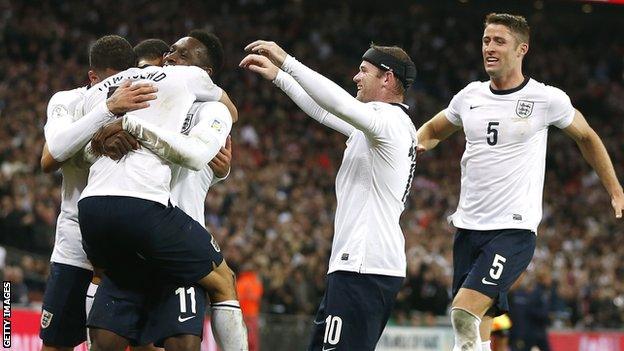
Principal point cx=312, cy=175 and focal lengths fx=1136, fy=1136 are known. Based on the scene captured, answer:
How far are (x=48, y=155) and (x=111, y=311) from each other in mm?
996

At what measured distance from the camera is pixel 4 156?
663 inches

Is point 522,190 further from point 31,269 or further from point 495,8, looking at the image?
point 495,8

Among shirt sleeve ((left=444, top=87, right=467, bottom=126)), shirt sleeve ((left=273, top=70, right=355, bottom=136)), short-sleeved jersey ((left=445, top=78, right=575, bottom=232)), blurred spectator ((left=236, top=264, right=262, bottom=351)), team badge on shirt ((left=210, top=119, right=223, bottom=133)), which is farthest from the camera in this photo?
blurred spectator ((left=236, top=264, right=262, bottom=351))

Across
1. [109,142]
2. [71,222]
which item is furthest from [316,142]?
[109,142]

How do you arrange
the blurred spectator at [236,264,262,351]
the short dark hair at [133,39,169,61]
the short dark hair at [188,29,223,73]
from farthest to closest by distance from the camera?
1. the blurred spectator at [236,264,262,351]
2. the short dark hair at [133,39,169,61]
3. the short dark hair at [188,29,223,73]

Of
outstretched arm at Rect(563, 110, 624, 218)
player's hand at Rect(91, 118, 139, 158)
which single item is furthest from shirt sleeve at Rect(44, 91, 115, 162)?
outstretched arm at Rect(563, 110, 624, 218)

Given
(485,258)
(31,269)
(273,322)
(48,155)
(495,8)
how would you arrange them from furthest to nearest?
(495,8), (273,322), (31,269), (485,258), (48,155)

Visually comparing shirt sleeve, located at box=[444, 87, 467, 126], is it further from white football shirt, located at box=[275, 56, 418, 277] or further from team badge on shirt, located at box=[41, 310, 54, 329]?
team badge on shirt, located at box=[41, 310, 54, 329]

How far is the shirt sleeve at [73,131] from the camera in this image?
6.23 meters

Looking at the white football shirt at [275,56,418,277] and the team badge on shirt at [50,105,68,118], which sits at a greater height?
the team badge on shirt at [50,105,68,118]

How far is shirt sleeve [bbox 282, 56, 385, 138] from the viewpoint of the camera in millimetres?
6211

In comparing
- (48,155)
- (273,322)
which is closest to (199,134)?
(48,155)

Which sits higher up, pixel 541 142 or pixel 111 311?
pixel 541 142

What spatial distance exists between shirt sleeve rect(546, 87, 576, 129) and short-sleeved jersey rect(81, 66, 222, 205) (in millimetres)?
2580
